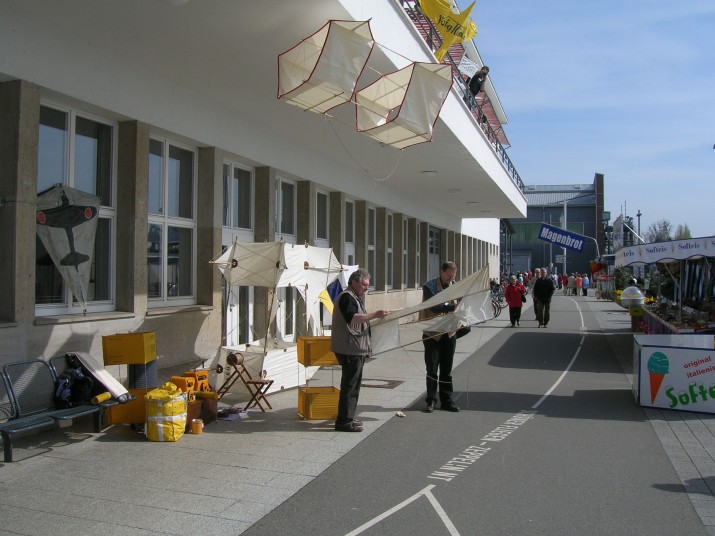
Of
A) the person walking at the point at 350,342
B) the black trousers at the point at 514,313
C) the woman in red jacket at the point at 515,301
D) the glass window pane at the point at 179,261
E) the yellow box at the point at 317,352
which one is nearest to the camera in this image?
the person walking at the point at 350,342

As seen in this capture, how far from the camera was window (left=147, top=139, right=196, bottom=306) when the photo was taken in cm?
1028

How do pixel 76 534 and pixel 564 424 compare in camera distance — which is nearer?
pixel 76 534

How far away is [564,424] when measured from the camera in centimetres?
781

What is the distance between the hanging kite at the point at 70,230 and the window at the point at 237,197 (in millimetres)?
3904

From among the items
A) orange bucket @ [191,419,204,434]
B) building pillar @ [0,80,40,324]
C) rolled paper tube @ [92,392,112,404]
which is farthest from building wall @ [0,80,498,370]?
orange bucket @ [191,419,204,434]

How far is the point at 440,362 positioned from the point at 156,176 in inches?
214

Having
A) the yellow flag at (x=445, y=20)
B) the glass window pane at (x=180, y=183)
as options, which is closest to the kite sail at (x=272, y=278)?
the glass window pane at (x=180, y=183)

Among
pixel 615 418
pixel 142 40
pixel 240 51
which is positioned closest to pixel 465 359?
pixel 615 418

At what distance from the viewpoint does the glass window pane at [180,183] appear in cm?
1081

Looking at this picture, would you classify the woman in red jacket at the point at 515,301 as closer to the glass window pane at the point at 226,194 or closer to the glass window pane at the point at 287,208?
the glass window pane at the point at 287,208

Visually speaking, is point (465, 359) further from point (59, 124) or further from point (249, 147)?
A: point (59, 124)

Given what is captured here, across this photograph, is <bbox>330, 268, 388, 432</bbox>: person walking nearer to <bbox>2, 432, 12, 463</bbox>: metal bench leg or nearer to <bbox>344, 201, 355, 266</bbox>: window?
<bbox>2, 432, 12, 463</bbox>: metal bench leg

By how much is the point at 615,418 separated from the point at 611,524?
3700mm

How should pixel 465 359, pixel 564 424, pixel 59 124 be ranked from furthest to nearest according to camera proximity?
pixel 465 359 → pixel 59 124 → pixel 564 424
